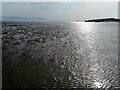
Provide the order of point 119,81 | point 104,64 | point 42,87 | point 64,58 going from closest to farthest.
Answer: point 42,87 < point 119,81 < point 104,64 < point 64,58

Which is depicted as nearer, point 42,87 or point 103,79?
point 42,87

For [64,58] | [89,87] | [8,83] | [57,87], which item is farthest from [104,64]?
[8,83]

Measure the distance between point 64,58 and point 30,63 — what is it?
4846 millimetres

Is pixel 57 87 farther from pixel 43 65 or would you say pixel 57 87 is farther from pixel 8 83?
pixel 43 65

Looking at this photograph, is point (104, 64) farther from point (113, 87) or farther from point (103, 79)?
point (113, 87)

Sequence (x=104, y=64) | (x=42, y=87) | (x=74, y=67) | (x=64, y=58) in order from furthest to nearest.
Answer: (x=64, y=58) → (x=104, y=64) → (x=74, y=67) → (x=42, y=87)

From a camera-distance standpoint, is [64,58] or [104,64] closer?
[104,64]

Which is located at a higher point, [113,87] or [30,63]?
[30,63]

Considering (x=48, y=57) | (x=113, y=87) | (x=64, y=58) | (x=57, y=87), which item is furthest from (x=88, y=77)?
(x=48, y=57)

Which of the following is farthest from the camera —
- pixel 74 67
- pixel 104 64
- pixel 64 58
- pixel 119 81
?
pixel 64 58

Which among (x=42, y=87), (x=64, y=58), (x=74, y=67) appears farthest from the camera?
(x=64, y=58)

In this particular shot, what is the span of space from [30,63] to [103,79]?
27.9 feet

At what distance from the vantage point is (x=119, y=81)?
508 inches

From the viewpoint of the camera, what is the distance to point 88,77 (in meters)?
13.6
